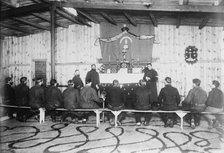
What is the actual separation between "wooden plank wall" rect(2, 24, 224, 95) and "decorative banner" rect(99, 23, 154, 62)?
1.14ft

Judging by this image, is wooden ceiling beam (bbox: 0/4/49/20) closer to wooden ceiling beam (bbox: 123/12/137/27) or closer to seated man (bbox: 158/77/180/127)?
wooden ceiling beam (bbox: 123/12/137/27)

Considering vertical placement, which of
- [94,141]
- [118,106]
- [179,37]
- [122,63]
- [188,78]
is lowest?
[94,141]

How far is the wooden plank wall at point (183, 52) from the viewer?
10266 millimetres

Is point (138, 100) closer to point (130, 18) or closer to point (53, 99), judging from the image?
point (53, 99)

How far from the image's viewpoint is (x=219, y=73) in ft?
33.7

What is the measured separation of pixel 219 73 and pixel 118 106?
5796 mm

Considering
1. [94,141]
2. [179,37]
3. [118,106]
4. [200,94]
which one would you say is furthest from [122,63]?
[94,141]

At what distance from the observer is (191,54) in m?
10.4

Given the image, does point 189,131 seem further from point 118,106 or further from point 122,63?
point 122,63

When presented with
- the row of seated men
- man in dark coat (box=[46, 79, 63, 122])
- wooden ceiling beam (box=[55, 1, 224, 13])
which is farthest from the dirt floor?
wooden ceiling beam (box=[55, 1, 224, 13])

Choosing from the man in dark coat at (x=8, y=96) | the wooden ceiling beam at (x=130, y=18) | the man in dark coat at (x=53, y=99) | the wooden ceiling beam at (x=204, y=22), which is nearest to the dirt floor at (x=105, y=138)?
the man in dark coat at (x=53, y=99)

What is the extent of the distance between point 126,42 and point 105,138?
595 cm

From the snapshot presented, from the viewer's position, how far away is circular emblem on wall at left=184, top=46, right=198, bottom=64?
10.4 m

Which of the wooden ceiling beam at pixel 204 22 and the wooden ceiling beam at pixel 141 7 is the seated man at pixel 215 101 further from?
the wooden ceiling beam at pixel 204 22
